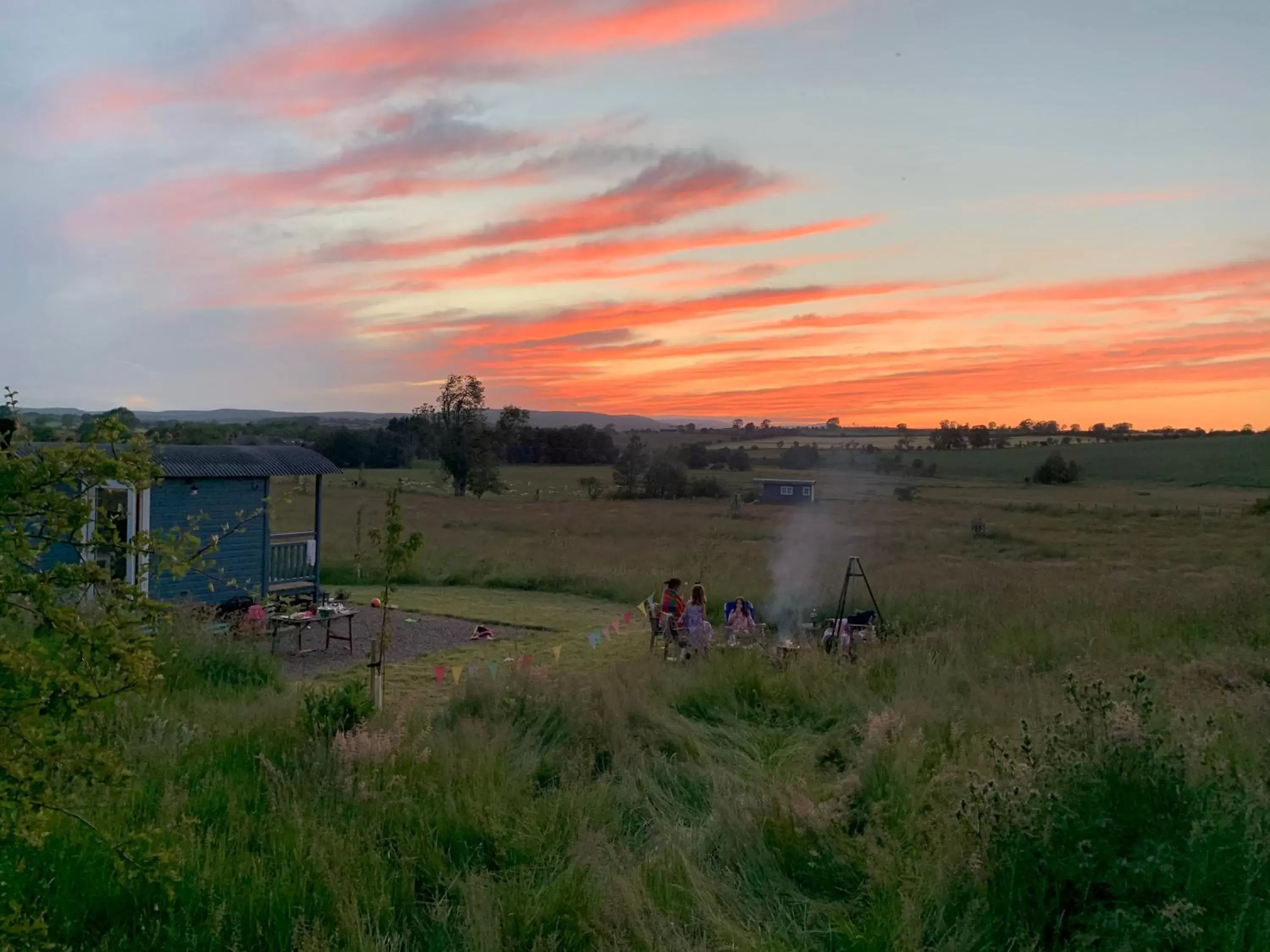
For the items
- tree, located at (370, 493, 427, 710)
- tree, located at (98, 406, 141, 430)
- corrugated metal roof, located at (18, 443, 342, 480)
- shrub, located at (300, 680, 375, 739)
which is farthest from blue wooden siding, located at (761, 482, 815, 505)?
tree, located at (98, 406, 141, 430)

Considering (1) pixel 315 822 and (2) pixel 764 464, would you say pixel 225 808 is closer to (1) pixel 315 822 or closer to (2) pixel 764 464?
(1) pixel 315 822

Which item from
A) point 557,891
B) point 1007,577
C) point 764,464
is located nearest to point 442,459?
point 764,464

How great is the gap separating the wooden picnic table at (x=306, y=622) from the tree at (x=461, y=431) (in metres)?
36.9

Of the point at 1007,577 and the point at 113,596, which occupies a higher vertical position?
the point at 113,596

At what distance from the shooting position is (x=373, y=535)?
22.3 ft

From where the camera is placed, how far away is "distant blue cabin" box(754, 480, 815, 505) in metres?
46.1

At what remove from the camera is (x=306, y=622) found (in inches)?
428

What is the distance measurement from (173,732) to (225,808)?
3.95 ft

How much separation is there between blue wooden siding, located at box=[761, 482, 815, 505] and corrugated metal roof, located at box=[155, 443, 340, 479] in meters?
33.7

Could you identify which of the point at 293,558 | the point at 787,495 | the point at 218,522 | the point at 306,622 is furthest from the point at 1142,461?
the point at 306,622

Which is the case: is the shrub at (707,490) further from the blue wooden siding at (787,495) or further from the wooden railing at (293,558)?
the wooden railing at (293,558)

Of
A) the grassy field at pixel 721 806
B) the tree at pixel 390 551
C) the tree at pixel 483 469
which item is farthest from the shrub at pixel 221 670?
the tree at pixel 483 469

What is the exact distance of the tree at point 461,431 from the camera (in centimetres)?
4850

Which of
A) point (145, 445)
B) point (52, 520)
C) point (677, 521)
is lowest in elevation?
point (677, 521)
